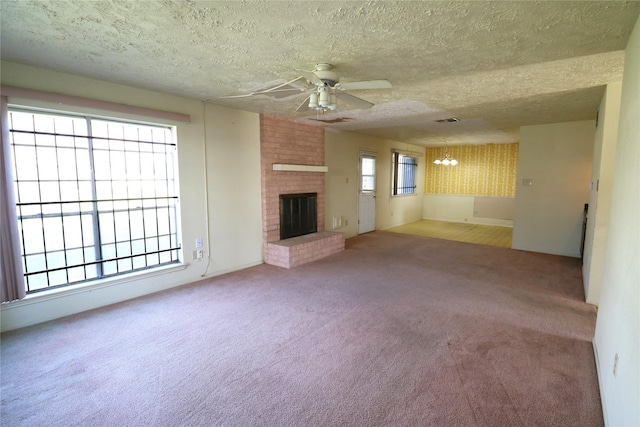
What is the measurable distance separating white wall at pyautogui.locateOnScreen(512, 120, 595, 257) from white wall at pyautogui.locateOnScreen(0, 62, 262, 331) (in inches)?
190

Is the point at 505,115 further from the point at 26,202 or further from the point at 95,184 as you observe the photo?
the point at 26,202

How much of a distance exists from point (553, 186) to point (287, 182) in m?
4.68

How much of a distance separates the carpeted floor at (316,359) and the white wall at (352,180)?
281 centimetres

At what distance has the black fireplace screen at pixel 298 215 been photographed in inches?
204

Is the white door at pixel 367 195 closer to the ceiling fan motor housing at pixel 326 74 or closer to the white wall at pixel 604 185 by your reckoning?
the white wall at pixel 604 185

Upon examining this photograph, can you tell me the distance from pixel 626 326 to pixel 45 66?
4.59 meters

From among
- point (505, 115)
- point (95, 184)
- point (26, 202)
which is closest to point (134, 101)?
point (95, 184)

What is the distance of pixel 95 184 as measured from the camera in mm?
3244

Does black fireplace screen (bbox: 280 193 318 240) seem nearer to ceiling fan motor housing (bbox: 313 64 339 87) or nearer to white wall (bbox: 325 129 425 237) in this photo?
white wall (bbox: 325 129 425 237)

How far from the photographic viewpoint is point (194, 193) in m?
3.96

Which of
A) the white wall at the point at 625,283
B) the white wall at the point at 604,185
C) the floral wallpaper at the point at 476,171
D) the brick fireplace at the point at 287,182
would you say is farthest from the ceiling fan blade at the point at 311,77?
the floral wallpaper at the point at 476,171

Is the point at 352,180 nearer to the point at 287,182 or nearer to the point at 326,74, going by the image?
the point at 287,182

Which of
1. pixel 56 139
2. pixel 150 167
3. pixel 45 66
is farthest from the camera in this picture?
pixel 150 167

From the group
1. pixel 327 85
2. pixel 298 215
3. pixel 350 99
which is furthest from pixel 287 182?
pixel 327 85
